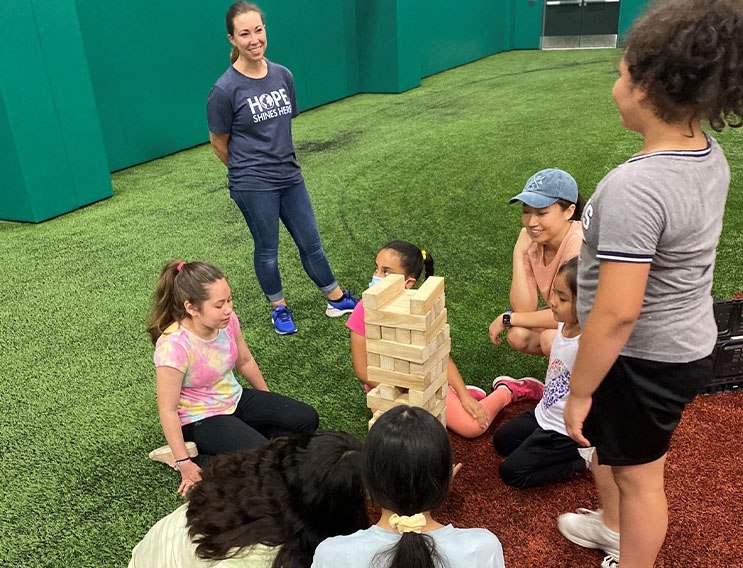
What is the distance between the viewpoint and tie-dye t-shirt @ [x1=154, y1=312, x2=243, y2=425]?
228 centimetres

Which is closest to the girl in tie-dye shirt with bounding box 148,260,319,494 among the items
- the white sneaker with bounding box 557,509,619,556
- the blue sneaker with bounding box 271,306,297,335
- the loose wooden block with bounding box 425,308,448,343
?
the loose wooden block with bounding box 425,308,448,343

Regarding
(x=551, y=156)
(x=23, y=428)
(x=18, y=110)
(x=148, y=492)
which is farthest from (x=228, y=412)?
(x=551, y=156)

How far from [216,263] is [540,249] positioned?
2539 millimetres

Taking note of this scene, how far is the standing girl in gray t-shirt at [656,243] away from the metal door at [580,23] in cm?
1510

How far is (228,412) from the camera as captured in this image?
8.07 feet

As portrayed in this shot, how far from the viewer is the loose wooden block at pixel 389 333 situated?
2.12 metres

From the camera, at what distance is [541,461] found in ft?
7.32

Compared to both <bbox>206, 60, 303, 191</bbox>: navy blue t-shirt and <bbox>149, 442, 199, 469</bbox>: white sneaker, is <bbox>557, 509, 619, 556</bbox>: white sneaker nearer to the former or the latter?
<bbox>149, 442, 199, 469</bbox>: white sneaker

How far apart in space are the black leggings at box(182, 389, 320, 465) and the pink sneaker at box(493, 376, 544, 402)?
849mm

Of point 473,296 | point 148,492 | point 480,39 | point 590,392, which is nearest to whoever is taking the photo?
point 590,392

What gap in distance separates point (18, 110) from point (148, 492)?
4.14 meters

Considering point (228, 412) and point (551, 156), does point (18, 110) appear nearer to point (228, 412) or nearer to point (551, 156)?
point (228, 412)

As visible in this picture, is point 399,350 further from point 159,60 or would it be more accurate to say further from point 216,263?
point 159,60

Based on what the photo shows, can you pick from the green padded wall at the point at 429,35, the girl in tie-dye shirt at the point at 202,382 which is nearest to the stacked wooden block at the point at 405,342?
the girl in tie-dye shirt at the point at 202,382
